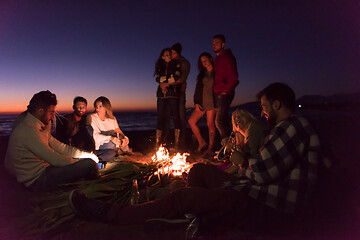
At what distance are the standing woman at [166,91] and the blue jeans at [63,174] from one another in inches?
100

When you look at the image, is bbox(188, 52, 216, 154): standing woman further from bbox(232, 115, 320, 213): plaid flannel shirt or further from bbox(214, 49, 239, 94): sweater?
bbox(232, 115, 320, 213): plaid flannel shirt

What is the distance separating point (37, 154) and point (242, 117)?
2822mm

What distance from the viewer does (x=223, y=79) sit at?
548 cm

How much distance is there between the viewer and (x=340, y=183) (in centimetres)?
256

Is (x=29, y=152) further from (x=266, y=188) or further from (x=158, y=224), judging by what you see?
(x=266, y=188)

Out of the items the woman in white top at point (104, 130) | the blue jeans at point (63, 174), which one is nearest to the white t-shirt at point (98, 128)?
the woman in white top at point (104, 130)

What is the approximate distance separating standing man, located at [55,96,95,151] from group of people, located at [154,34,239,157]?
1731 millimetres

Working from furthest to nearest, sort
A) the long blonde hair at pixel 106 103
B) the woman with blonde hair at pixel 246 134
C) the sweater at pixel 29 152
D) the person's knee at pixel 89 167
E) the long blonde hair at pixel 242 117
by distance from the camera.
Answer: the long blonde hair at pixel 106 103 → the person's knee at pixel 89 167 → the long blonde hair at pixel 242 117 → the woman with blonde hair at pixel 246 134 → the sweater at pixel 29 152

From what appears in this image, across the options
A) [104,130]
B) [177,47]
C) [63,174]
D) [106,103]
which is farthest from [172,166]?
[177,47]

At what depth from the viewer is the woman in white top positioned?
16.3 feet

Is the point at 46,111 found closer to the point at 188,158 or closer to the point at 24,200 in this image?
the point at 24,200

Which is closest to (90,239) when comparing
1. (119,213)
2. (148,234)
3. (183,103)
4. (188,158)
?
(119,213)

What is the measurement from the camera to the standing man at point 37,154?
9.84 ft

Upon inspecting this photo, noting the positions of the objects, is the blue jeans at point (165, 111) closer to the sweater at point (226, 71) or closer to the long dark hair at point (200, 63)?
the long dark hair at point (200, 63)
